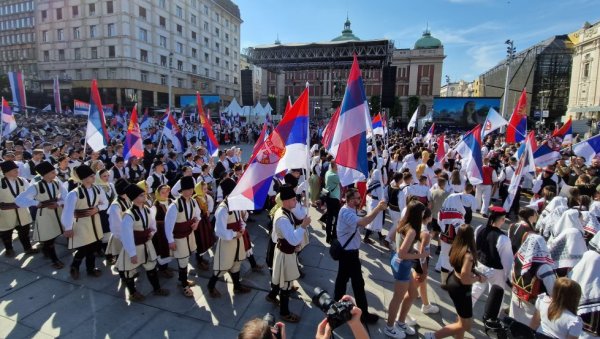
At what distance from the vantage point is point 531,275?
337 cm

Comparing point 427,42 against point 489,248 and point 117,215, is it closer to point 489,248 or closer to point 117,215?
point 489,248

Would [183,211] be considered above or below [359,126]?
below

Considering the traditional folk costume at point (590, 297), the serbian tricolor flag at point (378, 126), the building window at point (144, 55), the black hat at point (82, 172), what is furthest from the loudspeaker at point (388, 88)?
the building window at point (144, 55)

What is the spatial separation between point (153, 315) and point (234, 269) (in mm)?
1233

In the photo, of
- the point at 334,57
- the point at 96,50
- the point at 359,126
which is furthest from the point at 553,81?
the point at 96,50

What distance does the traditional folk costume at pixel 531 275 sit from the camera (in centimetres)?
328

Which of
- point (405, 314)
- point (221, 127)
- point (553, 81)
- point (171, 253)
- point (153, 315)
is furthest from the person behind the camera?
point (553, 81)

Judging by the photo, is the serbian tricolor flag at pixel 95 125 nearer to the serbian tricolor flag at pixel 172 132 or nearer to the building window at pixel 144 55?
the serbian tricolor flag at pixel 172 132

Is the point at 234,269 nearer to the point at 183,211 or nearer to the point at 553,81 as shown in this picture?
the point at 183,211

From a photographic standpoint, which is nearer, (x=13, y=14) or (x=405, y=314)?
(x=405, y=314)

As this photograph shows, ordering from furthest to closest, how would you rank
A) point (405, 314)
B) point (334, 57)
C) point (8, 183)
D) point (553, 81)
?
point (553, 81), point (334, 57), point (8, 183), point (405, 314)

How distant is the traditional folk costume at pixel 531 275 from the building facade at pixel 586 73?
4358cm

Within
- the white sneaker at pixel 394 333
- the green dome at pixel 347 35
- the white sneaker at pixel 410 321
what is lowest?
the white sneaker at pixel 410 321

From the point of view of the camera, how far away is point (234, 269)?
493 cm
